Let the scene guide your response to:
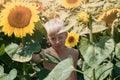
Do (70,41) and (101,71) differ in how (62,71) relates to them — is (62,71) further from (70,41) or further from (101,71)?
(70,41)

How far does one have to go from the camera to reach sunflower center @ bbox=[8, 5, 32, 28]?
5.69ft

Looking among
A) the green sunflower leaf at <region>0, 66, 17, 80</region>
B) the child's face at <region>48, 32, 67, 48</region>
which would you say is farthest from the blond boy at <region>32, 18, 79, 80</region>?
the green sunflower leaf at <region>0, 66, 17, 80</region>

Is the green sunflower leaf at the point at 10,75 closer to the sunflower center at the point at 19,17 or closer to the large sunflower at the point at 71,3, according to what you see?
the sunflower center at the point at 19,17

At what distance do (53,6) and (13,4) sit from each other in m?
0.75

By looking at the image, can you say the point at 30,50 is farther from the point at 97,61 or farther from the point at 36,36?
the point at 97,61

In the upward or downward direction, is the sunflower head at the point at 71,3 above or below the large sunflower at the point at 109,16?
below

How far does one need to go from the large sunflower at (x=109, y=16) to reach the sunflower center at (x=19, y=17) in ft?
1.05

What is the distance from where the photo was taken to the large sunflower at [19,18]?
5.65ft

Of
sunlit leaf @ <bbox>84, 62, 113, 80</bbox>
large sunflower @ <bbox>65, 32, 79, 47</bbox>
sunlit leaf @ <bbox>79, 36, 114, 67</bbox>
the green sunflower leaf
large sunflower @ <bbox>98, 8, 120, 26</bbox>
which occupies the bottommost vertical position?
large sunflower @ <bbox>65, 32, 79, 47</bbox>

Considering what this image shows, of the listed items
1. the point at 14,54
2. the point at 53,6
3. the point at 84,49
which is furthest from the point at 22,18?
the point at 53,6

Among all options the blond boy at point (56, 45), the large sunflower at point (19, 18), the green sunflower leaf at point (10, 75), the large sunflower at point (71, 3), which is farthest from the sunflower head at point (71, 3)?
the green sunflower leaf at point (10, 75)

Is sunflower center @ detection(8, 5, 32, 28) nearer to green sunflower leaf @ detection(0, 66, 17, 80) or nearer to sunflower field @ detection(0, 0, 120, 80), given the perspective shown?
sunflower field @ detection(0, 0, 120, 80)

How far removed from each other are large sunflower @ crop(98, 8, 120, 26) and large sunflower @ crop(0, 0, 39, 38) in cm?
29

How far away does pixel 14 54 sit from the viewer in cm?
173
